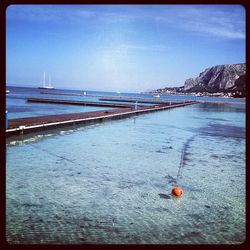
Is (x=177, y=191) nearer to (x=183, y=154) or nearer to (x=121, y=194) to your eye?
(x=121, y=194)

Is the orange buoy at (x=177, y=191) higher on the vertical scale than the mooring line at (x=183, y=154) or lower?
lower

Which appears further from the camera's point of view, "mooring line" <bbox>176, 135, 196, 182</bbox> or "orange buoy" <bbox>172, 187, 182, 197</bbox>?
"mooring line" <bbox>176, 135, 196, 182</bbox>

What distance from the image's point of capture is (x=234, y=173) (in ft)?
30.0

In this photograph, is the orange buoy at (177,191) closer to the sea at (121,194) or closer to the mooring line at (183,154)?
the sea at (121,194)

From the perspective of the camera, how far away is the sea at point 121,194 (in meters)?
4.97

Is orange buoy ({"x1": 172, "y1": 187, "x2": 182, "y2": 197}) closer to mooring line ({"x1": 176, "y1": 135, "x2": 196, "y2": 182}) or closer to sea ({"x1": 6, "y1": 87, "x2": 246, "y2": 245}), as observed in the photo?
sea ({"x1": 6, "y1": 87, "x2": 246, "y2": 245})

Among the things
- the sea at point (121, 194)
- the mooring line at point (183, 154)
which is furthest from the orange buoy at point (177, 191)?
the mooring line at point (183, 154)

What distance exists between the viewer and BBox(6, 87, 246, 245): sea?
4973mm

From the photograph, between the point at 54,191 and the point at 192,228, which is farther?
the point at 54,191

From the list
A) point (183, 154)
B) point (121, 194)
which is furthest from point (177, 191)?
point (183, 154)

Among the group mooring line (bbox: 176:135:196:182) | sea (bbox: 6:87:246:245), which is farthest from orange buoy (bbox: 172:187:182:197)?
mooring line (bbox: 176:135:196:182)

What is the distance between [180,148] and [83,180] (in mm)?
6020
